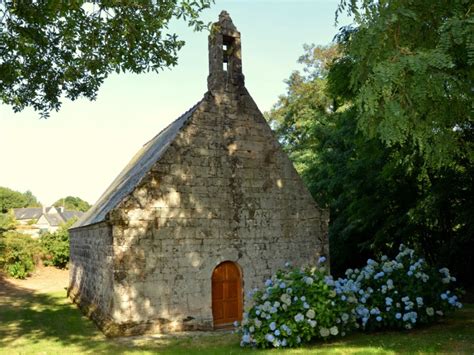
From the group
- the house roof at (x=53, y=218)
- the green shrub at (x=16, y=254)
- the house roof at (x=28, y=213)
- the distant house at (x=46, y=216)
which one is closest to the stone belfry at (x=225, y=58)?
the green shrub at (x=16, y=254)

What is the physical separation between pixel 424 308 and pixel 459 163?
15.5ft

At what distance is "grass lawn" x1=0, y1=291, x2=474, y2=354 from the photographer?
7852mm

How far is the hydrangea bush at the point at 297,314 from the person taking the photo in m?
8.52

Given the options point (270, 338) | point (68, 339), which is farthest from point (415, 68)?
point (68, 339)

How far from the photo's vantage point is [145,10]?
8719 millimetres

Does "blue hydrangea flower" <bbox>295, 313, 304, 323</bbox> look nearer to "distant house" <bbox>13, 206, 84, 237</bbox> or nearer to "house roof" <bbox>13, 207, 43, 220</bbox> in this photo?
"distant house" <bbox>13, 206, 84, 237</bbox>

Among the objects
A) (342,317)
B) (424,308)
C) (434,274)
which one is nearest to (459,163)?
(434,274)

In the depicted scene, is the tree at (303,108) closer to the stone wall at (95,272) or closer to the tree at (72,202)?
the stone wall at (95,272)

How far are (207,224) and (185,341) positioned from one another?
10.6 feet

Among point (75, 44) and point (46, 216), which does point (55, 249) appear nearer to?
point (75, 44)

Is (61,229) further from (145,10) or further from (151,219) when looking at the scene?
(145,10)

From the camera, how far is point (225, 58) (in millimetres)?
13633

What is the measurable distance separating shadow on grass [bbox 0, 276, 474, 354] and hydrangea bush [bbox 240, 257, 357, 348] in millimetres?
290

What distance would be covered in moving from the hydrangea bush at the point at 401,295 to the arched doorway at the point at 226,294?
Result: 3.36 meters
